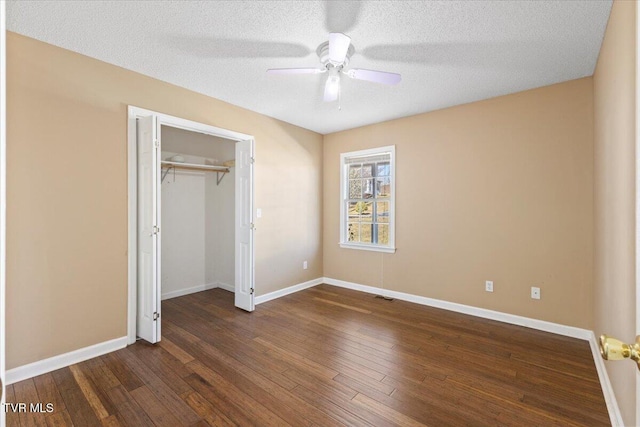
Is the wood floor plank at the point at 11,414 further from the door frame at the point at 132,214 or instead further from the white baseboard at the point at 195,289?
the white baseboard at the point at 195,289

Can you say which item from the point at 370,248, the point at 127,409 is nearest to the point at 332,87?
the point at 370,248

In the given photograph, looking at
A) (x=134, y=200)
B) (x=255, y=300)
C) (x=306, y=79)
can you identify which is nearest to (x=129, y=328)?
(x=134, y=200)

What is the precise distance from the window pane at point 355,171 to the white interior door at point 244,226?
179 centimetres

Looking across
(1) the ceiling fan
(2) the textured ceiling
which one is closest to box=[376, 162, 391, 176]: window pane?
(2) the textured ceiling

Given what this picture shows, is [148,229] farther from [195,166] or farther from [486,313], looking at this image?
[486,313]

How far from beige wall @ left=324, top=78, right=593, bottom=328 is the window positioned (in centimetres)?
15

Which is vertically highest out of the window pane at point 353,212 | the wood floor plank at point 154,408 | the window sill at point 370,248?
the window pane at point 353,212

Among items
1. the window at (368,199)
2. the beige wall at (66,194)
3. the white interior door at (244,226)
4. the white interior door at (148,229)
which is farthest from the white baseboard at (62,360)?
the window at (368,199)

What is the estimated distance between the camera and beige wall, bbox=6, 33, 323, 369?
2197 mm

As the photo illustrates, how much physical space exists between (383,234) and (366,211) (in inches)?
18.0

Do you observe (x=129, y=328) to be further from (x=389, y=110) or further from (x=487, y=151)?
(x=487, y=151)

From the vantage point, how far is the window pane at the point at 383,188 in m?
4.39

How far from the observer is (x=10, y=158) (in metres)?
2.15

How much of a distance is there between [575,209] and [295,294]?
350 cm
